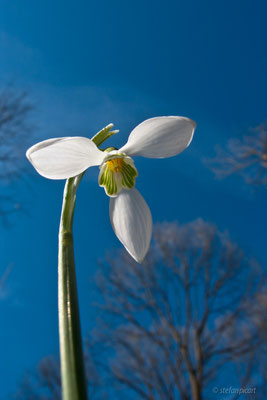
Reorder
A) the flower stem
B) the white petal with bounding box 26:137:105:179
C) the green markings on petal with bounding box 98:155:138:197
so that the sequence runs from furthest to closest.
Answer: the green markings on petal with bounding box 98:155:138:197, the white petal with bounding box 26:137:105:179, the flower stem

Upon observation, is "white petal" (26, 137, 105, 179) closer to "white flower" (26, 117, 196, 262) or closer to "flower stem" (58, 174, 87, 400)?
"white flower" (26, 117, 196, 262)

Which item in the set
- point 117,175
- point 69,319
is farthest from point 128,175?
point 69,319

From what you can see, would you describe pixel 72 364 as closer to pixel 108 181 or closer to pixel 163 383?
pixel 108 181

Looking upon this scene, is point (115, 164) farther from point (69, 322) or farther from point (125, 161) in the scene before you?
point (69, 322)

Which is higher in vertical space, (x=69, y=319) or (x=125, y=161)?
(x=125, y=161)

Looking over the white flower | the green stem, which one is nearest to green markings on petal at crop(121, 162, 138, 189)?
the white flower

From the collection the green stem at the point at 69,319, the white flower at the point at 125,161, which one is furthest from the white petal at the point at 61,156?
the green stem at the point at 69,319

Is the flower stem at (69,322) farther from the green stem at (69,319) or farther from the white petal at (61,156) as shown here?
the white petal at (61,156)
